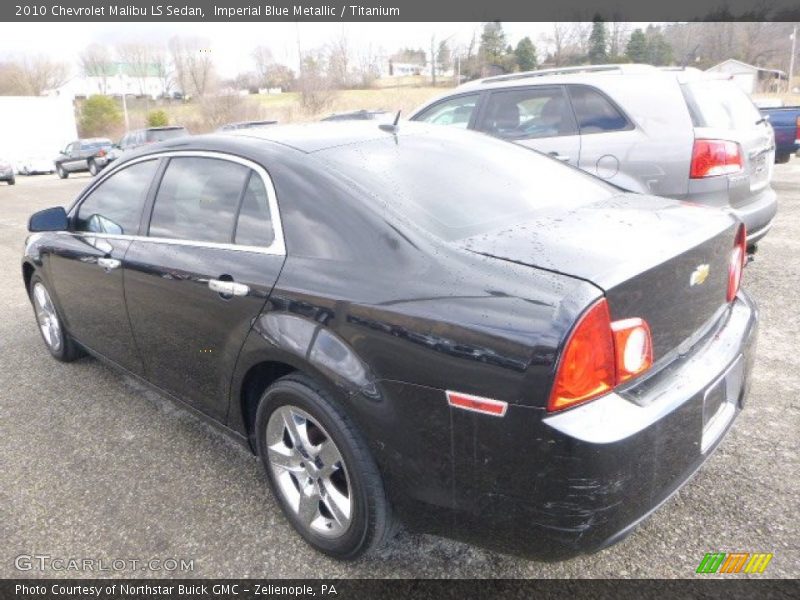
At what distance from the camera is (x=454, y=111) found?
21.5 ft

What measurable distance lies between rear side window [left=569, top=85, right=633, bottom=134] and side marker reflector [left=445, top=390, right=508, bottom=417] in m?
4.05

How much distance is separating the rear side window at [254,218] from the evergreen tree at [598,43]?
175 feet

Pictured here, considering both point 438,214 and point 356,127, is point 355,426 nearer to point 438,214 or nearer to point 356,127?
point 438,214

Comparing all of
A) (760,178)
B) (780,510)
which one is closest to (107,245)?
(780,510)

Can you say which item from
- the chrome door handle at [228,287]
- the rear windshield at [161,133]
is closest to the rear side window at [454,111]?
the chrome door handle at [228,287]

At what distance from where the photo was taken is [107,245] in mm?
3334

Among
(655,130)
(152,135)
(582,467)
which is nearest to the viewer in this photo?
(582,467)

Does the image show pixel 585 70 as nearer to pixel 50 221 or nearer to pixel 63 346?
pixel 50 221

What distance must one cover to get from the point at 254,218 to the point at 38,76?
72566 millimetres

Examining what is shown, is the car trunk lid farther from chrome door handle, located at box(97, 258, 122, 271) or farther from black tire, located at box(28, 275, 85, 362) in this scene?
black tire, located at box(28, 275, 85, 362)

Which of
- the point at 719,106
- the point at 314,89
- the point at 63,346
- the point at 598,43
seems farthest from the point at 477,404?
the point at 598,43

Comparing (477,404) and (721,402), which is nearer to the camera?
(477,404)

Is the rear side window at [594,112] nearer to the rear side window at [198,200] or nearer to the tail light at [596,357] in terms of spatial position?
the rear side window at [198,200]

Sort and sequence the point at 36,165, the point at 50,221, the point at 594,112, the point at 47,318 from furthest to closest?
the point at 36,165
the point at 594,112
the point at 47,318
the point at 50,221
